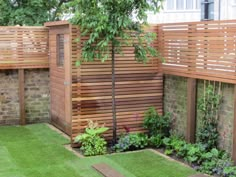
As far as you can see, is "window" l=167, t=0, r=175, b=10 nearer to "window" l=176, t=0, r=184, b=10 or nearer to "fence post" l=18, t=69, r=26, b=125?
"window" l=176, t=0, r=184, b=10

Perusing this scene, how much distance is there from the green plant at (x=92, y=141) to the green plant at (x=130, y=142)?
334mm

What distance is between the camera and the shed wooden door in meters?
9.17

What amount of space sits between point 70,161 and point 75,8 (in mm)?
3189

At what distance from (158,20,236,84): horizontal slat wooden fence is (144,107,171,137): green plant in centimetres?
102

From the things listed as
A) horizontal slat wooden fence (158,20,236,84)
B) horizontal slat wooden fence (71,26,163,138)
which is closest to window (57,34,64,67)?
horizontal slat wooden fence (71,26,163,138)

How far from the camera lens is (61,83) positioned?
32.8ft

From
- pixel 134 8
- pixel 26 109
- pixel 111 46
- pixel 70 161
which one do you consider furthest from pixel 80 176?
pixel 26 109

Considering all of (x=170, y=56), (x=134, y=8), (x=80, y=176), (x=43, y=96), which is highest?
(x=134, y=8)

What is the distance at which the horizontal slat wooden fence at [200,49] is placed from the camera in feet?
23.6

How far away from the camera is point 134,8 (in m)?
8.30

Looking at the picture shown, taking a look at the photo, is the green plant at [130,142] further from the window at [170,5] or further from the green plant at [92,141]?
the window at [170,5]

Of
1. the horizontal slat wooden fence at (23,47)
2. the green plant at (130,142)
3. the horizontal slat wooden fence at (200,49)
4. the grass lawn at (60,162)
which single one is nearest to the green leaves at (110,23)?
the horizontal slat wooden fence at (200,49)

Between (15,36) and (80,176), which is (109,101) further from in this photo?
(15,36)

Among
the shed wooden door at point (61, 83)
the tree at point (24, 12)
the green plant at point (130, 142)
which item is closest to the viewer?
the green plant at point (130, 142)
